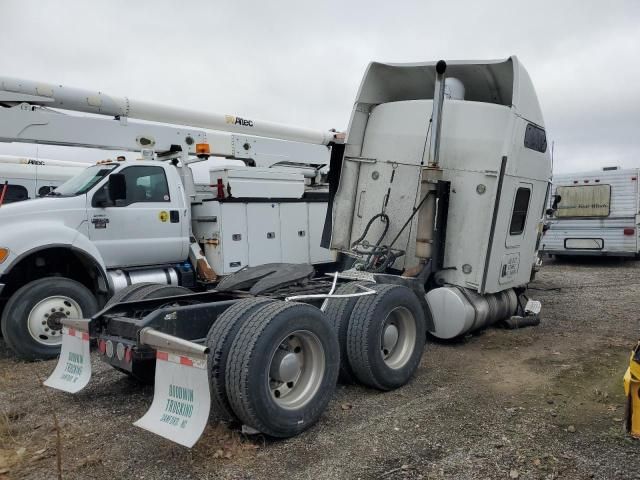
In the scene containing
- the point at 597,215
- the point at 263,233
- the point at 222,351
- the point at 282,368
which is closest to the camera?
the point at 222,351

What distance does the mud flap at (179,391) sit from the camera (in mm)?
3418

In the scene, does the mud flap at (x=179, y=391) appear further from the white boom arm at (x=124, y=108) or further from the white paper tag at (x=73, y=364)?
the white boom arm at (x=124, y=108)

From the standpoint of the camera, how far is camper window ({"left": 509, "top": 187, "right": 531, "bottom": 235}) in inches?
275

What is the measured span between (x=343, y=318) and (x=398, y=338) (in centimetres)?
73

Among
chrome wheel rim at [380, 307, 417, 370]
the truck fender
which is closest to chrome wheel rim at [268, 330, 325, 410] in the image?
chrome wheel rim at [380, 307, 417, 370]

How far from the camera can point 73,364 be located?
461 centimetres

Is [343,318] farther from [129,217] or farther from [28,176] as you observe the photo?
[28,176]

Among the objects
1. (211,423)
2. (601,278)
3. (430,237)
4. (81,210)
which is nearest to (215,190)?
(81,210)

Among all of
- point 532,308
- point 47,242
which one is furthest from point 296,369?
point 532,308

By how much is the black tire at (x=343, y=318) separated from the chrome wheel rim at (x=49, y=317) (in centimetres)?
341

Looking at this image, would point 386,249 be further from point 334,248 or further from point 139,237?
point 139,237

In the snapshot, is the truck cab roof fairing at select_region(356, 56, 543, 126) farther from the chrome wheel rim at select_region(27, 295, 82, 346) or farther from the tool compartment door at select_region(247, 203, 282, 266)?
the chrome wheel rim at select_region(27, 295, 82, 346)

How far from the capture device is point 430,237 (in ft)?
22.0

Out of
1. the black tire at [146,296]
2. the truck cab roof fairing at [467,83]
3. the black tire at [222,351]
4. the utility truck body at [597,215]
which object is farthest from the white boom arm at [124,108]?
the utility truck body at [597,215]
